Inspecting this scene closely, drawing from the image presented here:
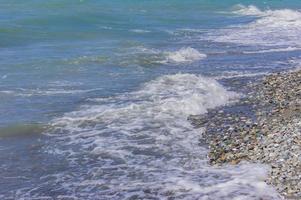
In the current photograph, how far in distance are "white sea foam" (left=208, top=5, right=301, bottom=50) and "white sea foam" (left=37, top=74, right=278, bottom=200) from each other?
436 inches

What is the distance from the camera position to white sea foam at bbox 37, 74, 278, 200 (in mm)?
9727

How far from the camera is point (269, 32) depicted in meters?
32.5

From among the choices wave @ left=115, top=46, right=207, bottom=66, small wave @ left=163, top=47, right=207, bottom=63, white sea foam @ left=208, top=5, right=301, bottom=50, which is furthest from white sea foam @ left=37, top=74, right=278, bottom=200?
white sea foam @ left=208, top=5, right=301, bottom=50

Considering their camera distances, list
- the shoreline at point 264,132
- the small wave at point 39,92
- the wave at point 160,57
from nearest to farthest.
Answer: the shoreline at point 264,132 → the small wave at point 39,92 → the wave at point 160,57

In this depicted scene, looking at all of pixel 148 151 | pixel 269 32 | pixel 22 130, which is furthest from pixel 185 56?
pixel 148 151

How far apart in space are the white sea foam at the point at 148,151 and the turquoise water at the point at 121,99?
3 centimetres

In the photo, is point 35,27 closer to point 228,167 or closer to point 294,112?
point 294,112

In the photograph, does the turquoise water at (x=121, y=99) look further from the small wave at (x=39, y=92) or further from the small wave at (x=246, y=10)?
the small wave at (x=246, y=10)

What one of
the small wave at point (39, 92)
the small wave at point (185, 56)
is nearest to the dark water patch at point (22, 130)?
the small wave at point (39, 92)

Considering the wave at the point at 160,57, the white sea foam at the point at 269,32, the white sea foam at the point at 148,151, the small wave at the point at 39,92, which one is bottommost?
the white sea foam at the point at 148,151

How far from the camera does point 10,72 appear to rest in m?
20.4

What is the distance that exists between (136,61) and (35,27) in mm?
12142

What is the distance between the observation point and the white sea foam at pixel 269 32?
91.5 feet

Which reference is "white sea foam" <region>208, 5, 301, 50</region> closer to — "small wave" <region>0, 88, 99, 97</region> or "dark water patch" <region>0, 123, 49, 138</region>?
"small wave" <region>0, 88, 99, 97</region>
